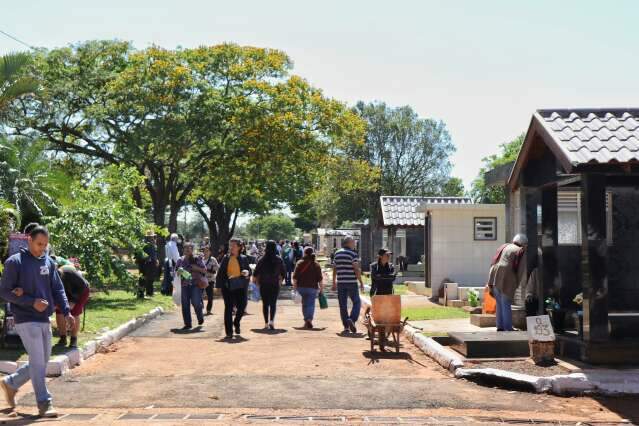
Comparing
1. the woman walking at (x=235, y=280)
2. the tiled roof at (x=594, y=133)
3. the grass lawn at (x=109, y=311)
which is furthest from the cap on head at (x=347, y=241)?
the tiled roof at (x=594, y=133)

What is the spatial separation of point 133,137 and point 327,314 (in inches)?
509

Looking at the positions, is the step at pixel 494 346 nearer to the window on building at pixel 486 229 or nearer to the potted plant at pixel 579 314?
the potted plant at pixel 579 314

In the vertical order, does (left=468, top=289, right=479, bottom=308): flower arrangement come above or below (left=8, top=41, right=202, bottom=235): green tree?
below

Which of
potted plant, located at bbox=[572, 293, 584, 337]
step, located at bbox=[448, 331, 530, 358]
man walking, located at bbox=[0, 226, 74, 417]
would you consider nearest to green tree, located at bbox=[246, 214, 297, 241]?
potted plant, located at bbox=[572, 293, 584, 337]

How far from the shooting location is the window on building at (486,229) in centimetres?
2289

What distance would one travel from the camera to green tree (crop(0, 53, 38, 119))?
17.2 meters

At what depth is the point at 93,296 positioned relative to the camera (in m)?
21.9

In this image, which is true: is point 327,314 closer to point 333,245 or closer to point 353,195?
point 353,195

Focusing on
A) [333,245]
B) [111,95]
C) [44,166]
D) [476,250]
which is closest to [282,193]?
[111,95]

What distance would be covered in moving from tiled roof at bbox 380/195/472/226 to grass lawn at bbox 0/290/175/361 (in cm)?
1122

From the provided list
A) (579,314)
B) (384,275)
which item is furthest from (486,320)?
(579,314)

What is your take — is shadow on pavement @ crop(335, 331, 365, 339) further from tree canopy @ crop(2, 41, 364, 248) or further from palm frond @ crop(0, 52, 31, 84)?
tree canopy @ crop(2, 41, 364, 248)

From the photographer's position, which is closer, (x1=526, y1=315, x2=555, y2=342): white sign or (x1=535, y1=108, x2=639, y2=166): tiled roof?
(x1=535, y1=108, x2=639, y2=166): tiled roof

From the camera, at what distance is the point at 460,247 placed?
2284 centimetres
